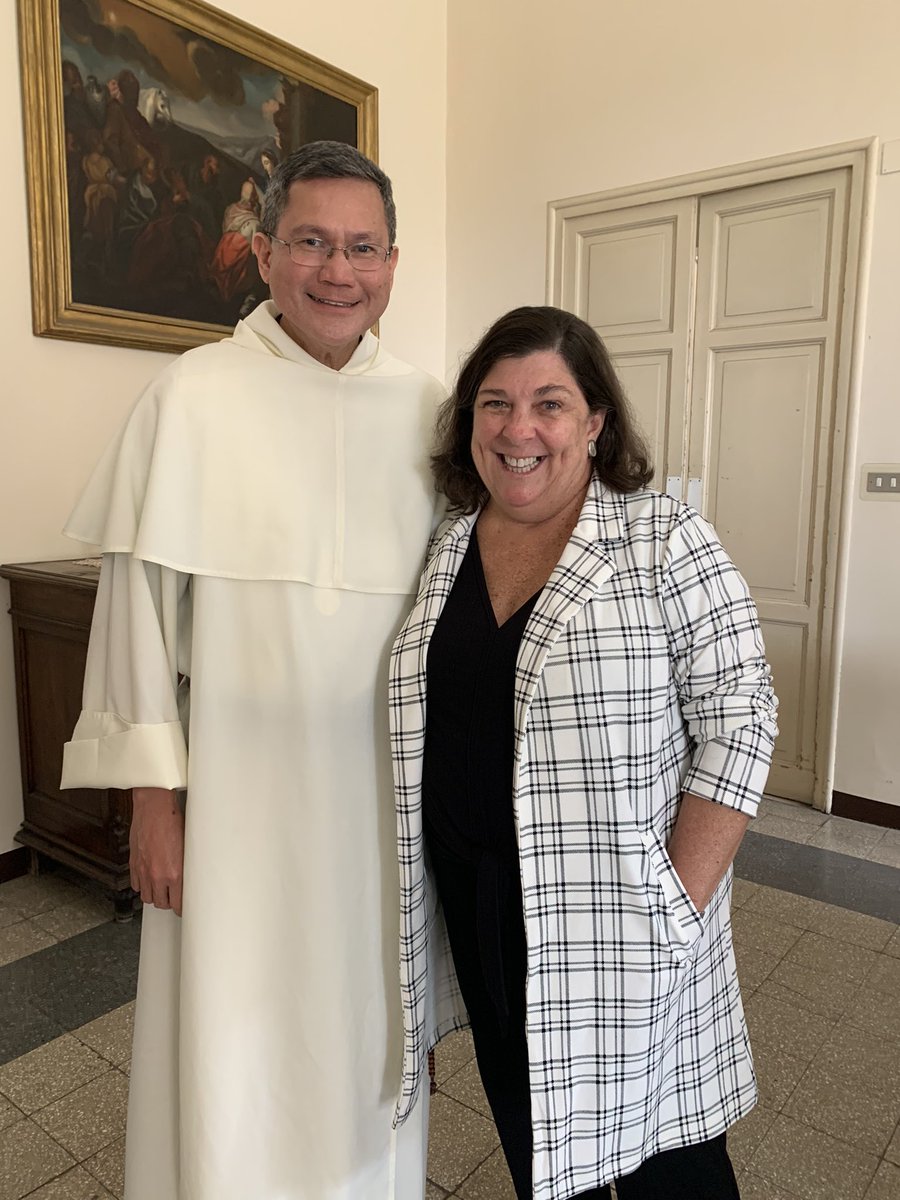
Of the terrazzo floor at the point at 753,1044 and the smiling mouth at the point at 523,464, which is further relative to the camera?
the terrazzo floor at the point at 753,1044

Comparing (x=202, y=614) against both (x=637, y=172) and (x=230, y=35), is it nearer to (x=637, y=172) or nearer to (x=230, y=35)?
(x=230, y=35)

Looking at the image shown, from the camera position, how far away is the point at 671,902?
1200 mm

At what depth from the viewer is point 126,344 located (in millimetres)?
3320

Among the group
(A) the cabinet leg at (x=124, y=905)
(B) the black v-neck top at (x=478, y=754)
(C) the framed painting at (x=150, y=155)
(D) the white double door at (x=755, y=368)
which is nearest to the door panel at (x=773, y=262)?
(D) the white double door at (x=755, y=368)

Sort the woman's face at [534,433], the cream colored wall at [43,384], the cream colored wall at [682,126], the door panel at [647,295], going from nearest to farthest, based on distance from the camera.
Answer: the woman's face at [534,433], the cream colored wall at [43,384], the cream colored wall at [682,126], the door panel at [647,295]

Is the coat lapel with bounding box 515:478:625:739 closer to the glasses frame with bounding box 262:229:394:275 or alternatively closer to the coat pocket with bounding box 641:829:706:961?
the coat pocket with bounding box 641:829:706:961

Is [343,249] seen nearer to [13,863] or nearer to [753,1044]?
[753,1044]

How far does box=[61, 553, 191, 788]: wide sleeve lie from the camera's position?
1.32 metres

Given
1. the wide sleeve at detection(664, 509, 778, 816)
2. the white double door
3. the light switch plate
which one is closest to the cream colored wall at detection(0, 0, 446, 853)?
the white double door

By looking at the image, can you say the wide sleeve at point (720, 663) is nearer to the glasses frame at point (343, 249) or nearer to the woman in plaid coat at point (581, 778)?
the woman in plaid coat at point (581, 778)

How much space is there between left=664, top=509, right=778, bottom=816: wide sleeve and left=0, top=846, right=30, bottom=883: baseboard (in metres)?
2.77

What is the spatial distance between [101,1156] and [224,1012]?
838mm

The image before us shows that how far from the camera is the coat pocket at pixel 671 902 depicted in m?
1.19

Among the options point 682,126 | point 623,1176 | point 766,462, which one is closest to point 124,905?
point 623,1176
